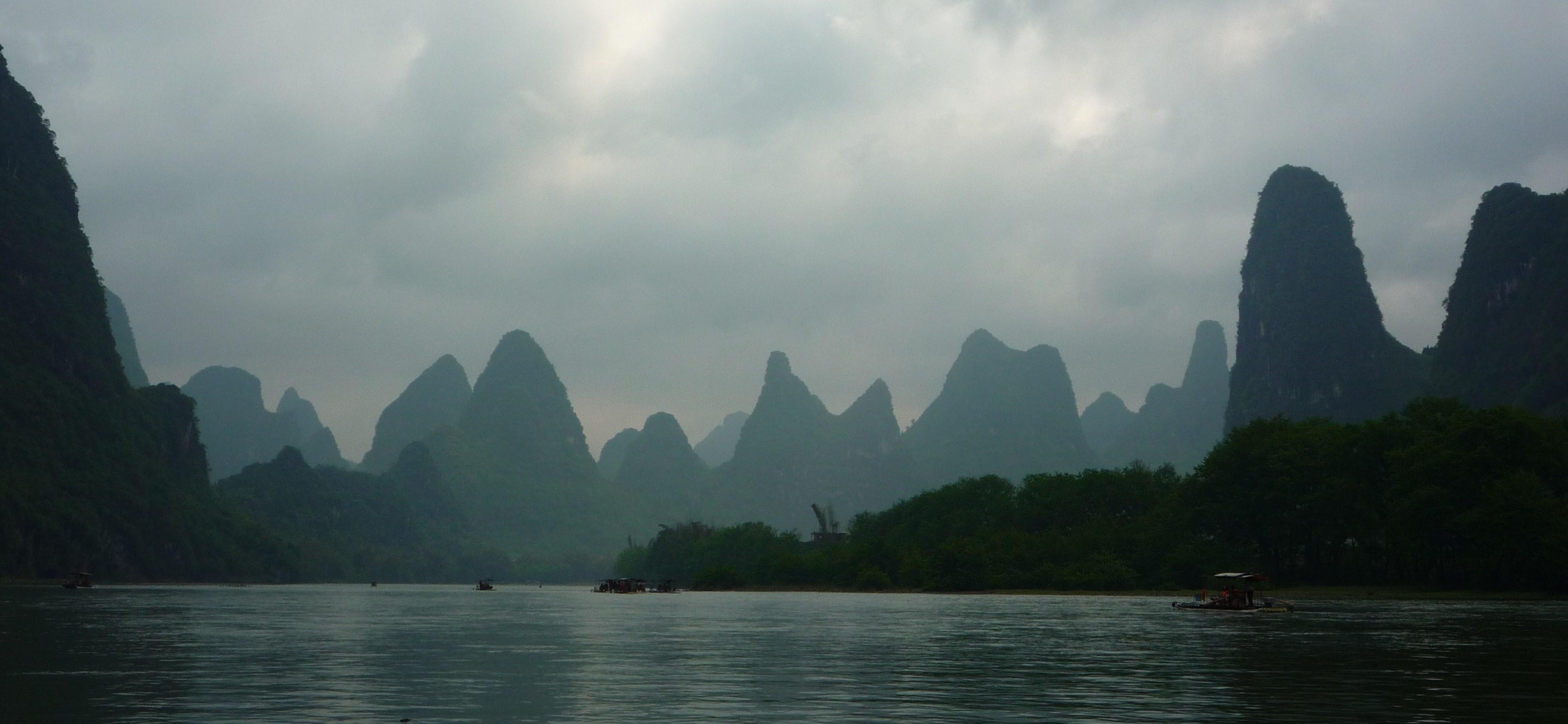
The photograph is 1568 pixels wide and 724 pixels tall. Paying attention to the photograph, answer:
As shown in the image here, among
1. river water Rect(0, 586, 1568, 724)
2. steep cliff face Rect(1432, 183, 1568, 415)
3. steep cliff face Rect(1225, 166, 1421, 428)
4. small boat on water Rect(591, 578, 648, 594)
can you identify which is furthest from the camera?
steep cliff face Rect(1225, 166, 1421, 428)

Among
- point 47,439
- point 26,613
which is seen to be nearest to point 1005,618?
point 26,613

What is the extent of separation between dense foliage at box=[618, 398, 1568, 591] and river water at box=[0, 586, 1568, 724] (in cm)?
1382

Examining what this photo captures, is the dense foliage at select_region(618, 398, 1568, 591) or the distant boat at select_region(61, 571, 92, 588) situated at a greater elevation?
the dense foliage at select_region(618, 398, 1568, 591)

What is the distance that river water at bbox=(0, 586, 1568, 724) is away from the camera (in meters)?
20.0

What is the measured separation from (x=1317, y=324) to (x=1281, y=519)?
9721cm

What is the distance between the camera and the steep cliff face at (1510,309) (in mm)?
123188

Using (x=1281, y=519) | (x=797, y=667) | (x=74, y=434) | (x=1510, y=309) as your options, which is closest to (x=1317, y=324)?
(x=1510, y=309)

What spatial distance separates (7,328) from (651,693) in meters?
146

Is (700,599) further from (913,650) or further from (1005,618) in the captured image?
(913,650)

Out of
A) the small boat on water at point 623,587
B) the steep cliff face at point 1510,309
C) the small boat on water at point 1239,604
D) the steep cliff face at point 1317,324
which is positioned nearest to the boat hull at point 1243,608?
the small boat on water at point 1239,604

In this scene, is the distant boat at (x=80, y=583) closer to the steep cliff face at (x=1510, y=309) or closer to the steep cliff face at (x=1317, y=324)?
the steep cliff face at (x=1510, y=309)

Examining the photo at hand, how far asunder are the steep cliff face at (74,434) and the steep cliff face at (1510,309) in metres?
141

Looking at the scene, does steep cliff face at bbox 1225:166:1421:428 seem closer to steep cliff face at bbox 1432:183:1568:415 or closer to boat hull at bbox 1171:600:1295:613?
steep cliff face at bbox 1432:183:1568:415

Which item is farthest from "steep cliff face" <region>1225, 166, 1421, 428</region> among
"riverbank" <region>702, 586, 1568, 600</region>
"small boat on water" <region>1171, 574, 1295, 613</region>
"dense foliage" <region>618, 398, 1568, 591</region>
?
"small boat on water" <region>1171, 574, 1295, 613</region>
